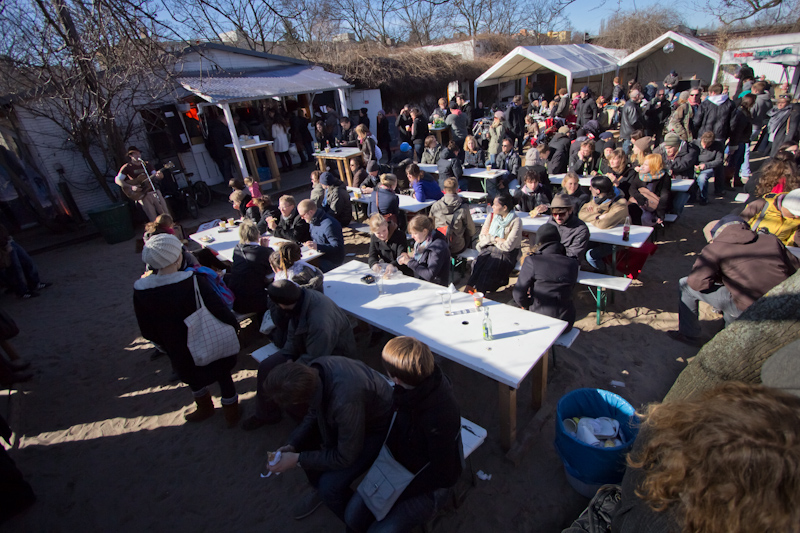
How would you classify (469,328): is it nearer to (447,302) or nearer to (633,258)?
(447,302)

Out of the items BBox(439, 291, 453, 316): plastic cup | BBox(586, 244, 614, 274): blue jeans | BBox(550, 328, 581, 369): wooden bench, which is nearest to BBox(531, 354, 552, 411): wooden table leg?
BBox(550, 328, 581, 369): wooden bench

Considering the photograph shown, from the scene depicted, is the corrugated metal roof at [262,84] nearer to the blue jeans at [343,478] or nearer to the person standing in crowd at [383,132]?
the person standing in crowd at [383,132]

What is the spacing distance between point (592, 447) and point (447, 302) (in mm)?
1505

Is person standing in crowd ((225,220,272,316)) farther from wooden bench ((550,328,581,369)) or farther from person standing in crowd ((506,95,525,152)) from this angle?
person standing in crowd ((506,95,525,152))

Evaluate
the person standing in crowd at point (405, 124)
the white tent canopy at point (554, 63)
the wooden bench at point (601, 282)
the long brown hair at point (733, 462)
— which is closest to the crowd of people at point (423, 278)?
the long brown hair at point (733, 462)

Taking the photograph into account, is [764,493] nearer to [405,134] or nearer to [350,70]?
[405,134]

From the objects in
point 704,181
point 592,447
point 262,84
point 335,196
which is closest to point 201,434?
point 592,447

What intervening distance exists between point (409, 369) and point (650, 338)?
3226 mm

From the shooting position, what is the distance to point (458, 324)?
10.3 ft

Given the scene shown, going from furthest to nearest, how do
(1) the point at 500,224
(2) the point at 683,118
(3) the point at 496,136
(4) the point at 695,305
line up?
1. (2) the point at 683,118
2. (3) the point at 496,136
3. (1) the point at 500,224
4. (4) the point at 695,305

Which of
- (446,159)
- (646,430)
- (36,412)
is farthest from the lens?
(446,159)

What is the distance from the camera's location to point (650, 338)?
13.3 feet

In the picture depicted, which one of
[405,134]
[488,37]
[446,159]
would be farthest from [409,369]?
[488,37]

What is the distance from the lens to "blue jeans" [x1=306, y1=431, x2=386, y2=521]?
2396mm
